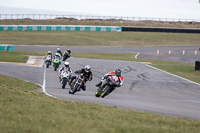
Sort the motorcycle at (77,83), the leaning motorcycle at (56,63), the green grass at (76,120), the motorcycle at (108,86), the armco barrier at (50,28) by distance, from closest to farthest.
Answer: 1. the green grass at (76,120)
2. the motorcycle at (108,86)
3. the motorcycle at (77,83)
4. the leaning motorcycle at (56,63)
5. the armco barrier at (50,28)

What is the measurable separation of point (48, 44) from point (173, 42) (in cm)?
2543

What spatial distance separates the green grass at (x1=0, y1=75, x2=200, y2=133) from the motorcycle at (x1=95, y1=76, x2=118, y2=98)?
14.8ft

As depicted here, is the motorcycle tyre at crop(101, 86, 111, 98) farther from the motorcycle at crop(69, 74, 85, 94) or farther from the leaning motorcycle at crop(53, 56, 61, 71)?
the leaning motorcycle at crop(53, 56, 61, 71)

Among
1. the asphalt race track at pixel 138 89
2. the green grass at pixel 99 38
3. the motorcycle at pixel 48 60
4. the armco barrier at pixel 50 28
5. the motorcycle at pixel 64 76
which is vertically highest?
the armco barrier at pixel 50 28

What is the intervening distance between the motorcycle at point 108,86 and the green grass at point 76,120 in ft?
14.8

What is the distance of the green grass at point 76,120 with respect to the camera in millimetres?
8719

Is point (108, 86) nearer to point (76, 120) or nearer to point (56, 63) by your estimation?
point (76, 120)

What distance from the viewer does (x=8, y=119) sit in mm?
9602

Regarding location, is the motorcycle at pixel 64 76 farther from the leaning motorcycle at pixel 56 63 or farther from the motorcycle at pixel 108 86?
the leaning motorcycle at pixel 56 63

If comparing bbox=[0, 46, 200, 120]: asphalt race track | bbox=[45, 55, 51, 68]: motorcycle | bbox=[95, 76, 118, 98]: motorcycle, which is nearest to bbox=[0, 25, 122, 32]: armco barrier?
bbox=[0, 46, 200, 120]: asphalt race track

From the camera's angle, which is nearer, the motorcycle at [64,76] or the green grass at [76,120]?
the green grass at [76,120]

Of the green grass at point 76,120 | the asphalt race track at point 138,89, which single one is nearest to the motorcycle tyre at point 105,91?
the asphalt race track at point 138,89

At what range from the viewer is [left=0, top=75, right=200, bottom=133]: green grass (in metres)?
8.72

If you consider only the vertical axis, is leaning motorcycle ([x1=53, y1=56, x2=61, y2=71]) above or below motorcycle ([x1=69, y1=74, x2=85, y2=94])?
above
